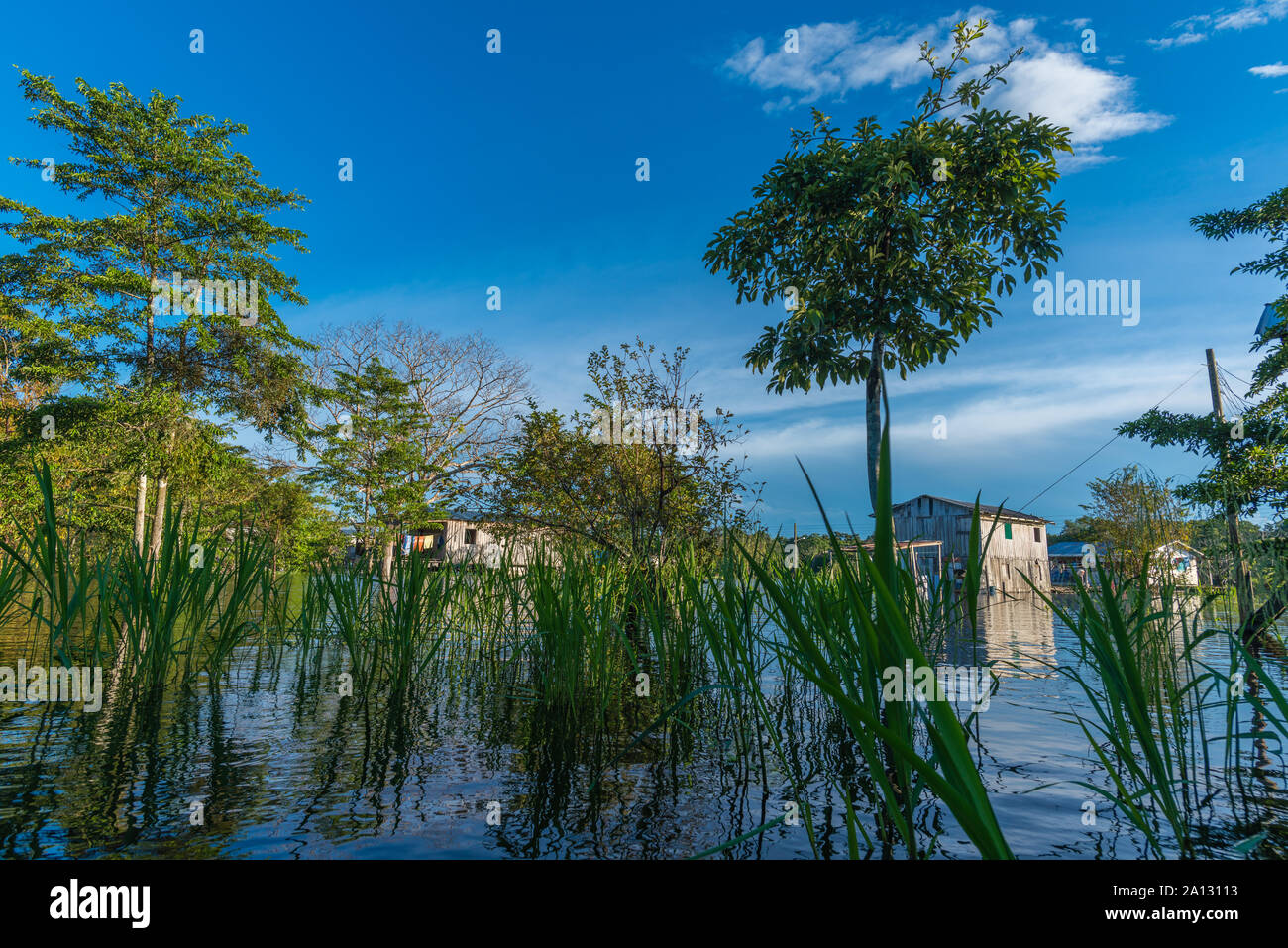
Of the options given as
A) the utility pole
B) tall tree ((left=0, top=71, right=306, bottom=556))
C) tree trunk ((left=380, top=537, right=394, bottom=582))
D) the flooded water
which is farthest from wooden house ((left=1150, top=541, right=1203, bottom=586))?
tall tree ((left=0, top=71, right=306, bottom=556))

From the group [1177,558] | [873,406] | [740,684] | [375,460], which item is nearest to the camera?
[740,684]

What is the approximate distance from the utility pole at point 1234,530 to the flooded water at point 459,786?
4.15 feet

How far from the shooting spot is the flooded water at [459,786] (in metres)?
2.51

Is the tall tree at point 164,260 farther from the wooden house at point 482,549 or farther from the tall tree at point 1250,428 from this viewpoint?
the tall tree at point 1250,428

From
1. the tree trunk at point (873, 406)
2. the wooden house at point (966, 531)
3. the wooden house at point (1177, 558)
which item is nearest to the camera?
the wooden house at point (1177, 558)

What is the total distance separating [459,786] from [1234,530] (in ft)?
40.8

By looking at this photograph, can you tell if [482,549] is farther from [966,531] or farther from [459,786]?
[966,531]

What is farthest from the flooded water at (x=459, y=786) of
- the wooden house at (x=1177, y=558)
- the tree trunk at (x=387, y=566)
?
the tree trunk at (x=387, y=566)

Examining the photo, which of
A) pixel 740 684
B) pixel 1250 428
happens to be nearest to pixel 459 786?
pixel 740 684

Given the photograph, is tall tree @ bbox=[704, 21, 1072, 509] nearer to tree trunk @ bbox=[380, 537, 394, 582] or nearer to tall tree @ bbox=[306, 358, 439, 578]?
tree trunk @ bbox=[380, 537, 394, 582]

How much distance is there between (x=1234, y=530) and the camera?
10000 mm

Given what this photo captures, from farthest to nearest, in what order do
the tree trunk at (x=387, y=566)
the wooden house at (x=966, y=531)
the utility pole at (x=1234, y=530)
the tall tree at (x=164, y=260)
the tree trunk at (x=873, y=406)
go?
the wooden house at (x=966, y=531), the tall tree at (x=164, y=260), the tree trunk at (x=873, y=406), the tree trunk at (x=387, y=566), the utility pole at (x=1234, y=530)
